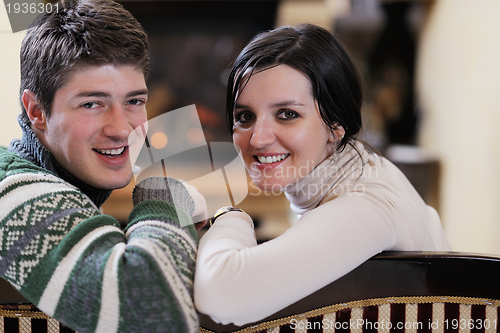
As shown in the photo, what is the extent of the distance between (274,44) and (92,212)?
1.60 feet

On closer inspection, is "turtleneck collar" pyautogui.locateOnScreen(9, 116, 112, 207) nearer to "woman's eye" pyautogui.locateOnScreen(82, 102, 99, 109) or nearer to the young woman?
"woman's eye" pyautogui.locateOnScreen(82, 102, 99, 109)

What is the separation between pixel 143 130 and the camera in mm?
811

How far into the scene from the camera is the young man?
1.63ft

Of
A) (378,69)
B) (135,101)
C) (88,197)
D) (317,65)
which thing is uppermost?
(378,69)

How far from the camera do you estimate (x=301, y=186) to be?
856mm

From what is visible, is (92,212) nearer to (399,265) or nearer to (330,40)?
(399,265)

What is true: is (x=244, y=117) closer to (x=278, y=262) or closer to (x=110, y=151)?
(x=110, y=151)

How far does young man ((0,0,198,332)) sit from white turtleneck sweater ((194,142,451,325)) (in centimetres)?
4

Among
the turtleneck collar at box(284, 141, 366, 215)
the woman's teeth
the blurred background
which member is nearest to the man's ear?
the woman's teeth

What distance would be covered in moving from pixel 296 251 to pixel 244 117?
0.38 metres

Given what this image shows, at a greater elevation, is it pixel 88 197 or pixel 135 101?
pixel 135 101

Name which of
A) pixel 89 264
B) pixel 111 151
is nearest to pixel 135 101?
pixel 111 151

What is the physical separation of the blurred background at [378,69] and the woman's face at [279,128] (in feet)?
4.15

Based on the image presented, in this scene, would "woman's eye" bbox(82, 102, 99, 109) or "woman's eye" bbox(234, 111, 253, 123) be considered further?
"woman's eye" bbox(234, 111, 253, 123)
